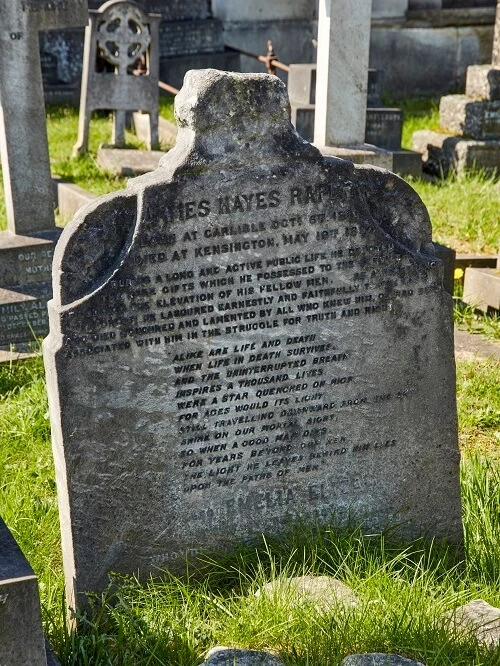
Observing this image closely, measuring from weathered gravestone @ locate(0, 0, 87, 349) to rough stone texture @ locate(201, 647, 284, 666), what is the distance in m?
3.09

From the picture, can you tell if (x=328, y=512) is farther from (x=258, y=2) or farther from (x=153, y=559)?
(x=258, y=2)

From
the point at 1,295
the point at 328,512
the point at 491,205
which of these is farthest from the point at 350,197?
the point at 491,205

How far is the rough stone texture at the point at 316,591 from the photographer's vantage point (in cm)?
310

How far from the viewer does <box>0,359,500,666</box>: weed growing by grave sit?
2.97m

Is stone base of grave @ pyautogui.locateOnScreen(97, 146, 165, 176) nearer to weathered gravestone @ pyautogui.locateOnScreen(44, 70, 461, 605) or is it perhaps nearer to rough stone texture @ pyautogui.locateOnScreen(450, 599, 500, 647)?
weathered gravestone @ pyautogui.locateOnScreen(44, 70, 461, 605)

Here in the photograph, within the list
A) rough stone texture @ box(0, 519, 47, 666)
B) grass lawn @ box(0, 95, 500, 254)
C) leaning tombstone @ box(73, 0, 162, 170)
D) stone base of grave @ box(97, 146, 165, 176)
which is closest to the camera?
rough stone texture @ box(0, 519, 47, 666)

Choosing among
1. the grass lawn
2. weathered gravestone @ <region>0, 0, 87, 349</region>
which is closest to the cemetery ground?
weathered gravestone @ <region>0, 0, 87, 349</region>

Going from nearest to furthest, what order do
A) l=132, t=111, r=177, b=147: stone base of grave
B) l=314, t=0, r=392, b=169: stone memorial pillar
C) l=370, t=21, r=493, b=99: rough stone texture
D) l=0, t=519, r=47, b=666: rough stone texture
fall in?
l=0, t=519, r=47, b=666: rough stone texture, l=314, t=0, r=392, b=169: stone memorial pillar, l=132, t=111, r=177, b=147: stone base of grave, l=370, t=21, r=493, b=99: rough stone texture

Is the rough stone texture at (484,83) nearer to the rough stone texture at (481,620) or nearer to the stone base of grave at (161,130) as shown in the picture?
the stone base of grave at (161,130)

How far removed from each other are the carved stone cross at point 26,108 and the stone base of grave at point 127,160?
2729mm

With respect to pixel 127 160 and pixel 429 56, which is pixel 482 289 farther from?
pixel 429 56

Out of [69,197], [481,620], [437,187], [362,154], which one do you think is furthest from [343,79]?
[481,620]

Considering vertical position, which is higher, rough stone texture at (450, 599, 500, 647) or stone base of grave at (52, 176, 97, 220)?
stone base of grave at (52, 176, 97, 220)

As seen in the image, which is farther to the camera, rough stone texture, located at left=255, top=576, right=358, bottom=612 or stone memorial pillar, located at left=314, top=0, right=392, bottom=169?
stone memorial pillar, located at left=314, top=0, right=392, bottom=169
